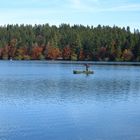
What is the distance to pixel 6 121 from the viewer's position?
116ft

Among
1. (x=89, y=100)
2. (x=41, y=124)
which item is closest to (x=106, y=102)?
(x=89, y=100)

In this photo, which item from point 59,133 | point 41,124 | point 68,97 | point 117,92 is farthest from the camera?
point 117,92

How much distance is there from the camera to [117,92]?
6128cm

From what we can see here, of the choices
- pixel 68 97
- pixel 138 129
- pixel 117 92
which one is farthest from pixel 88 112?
pixel 117 92

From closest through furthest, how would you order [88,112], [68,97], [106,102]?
[88,112]
[106,102]
[68,97]

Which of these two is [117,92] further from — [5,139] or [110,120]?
[5,139]

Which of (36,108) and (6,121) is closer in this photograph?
(6,121)

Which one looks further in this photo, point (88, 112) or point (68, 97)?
point (68, 97)

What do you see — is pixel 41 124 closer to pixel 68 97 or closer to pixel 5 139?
pixel 5 139

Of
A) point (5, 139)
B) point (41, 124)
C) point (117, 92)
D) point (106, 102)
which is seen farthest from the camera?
point (117, 92)

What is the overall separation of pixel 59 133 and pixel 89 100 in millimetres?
19297

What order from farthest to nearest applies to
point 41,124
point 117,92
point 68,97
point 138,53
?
point 138,53 < point 117,92 < point 68,97 < point 41,124

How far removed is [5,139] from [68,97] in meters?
25.0

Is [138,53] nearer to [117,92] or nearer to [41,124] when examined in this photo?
[117,92]
